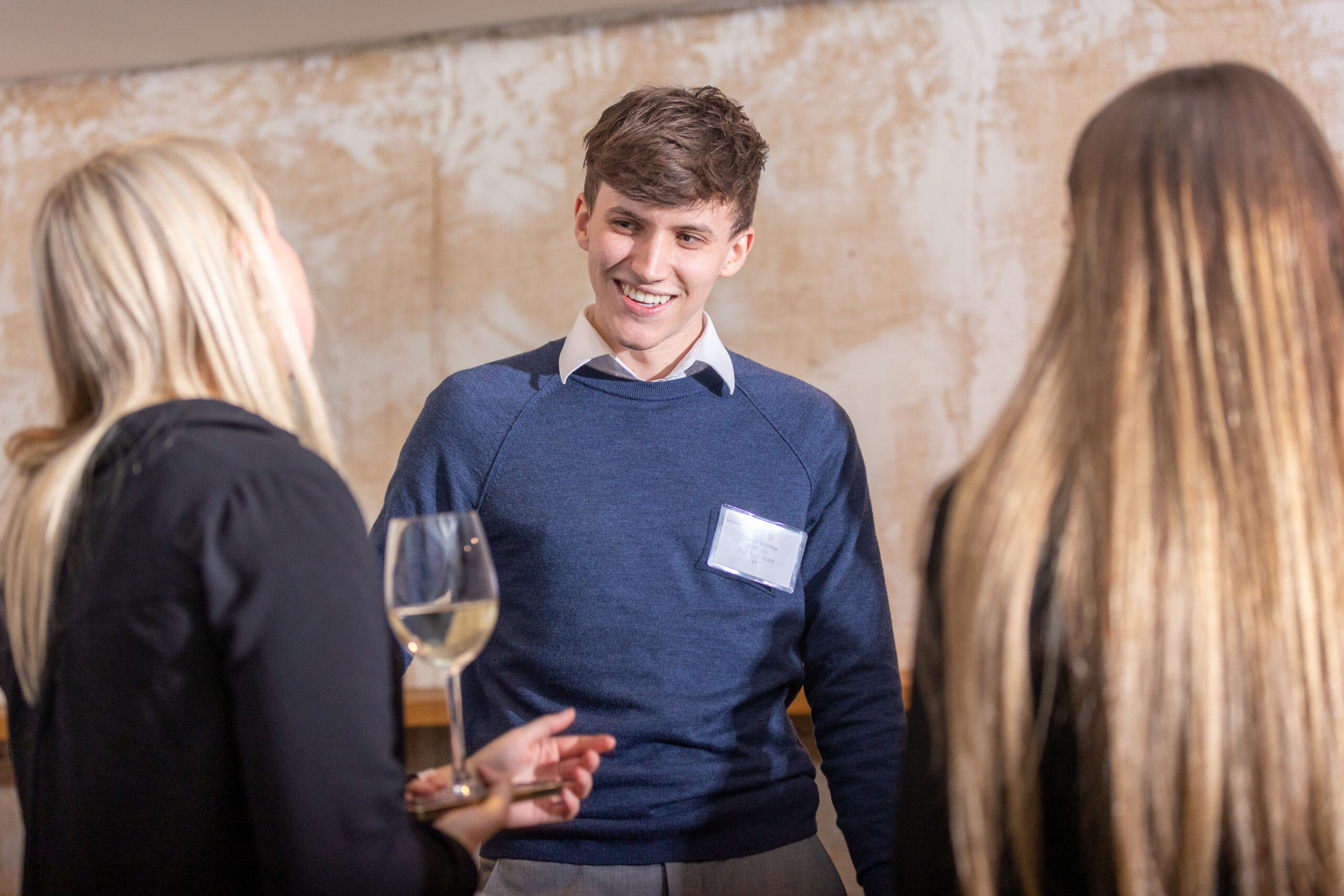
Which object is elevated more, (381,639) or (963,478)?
(963,478)

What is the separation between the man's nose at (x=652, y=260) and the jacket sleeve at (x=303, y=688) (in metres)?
0.86

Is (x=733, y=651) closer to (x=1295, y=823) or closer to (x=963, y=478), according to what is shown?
(x=963, y=478)

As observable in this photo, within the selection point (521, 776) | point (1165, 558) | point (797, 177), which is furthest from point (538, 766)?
point (797, 177)

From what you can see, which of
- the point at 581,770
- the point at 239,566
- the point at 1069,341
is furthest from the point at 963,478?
the point at 239,566

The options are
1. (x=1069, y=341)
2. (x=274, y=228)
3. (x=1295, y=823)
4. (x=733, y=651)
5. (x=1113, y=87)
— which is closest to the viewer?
(x=1295, y=823)

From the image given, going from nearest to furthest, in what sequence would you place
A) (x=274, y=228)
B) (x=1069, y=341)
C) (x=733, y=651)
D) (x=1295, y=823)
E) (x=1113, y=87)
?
1. (x=1295, y=823)
2. (x=1069, y=341)
3. (x=274, y=228)
4. (x=733, y=651)
5. (x=1113, y=87)

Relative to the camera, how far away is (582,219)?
1.75m

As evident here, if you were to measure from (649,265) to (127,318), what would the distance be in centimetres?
85

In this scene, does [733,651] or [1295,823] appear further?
[733,651]

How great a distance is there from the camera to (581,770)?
105 centimetres

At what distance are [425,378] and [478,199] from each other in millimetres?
521

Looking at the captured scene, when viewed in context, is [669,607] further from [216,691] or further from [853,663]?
[216,691]

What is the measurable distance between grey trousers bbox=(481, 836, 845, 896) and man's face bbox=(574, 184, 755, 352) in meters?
0.79

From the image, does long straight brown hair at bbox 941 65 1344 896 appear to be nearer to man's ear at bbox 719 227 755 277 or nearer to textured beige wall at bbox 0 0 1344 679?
man's ear at bbox 719 227 755 277
